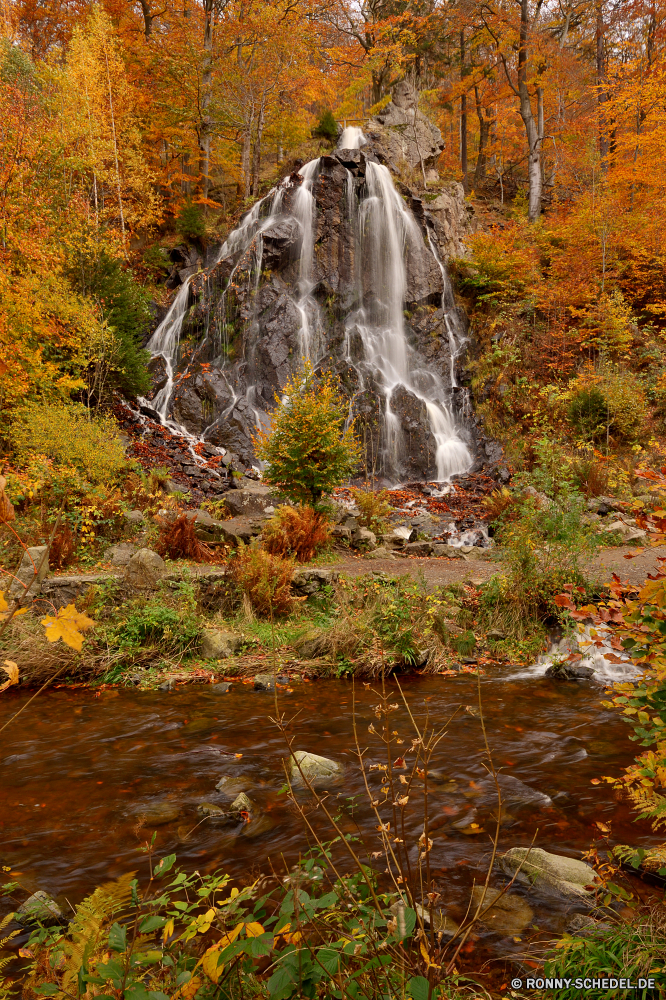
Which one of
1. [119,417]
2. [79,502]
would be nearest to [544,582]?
[79,502]

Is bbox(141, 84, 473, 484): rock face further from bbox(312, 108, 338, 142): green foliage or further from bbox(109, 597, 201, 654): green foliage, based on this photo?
bbox(109, 597, 201, 654): green foliage

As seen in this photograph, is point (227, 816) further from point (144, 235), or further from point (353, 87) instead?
point (353, 87)

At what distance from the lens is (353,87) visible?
83.9 ft

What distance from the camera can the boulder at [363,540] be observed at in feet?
32.5

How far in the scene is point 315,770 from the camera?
13.3 feet

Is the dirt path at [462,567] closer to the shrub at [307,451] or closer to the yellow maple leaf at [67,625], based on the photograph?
the shrub at [307,451]

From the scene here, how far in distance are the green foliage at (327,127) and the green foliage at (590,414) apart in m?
15.0

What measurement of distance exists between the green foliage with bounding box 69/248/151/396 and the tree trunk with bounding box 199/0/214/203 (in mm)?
9376

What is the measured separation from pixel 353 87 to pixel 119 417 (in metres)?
21.4

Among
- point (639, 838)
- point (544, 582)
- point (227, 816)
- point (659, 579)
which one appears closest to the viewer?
point (659, 579)

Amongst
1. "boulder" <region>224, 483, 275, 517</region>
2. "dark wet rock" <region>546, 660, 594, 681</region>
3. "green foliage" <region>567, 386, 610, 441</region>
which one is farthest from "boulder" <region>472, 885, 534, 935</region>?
"green foliage" <region>567, 386, 610, 441</region>

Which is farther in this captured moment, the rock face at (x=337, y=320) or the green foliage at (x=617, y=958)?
the rock face at (x=337, y=320)

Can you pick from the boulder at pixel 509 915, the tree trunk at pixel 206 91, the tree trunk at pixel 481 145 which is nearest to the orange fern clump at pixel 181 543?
the boulder at pixel 509 915

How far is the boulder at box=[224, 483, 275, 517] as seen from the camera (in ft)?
36.7
